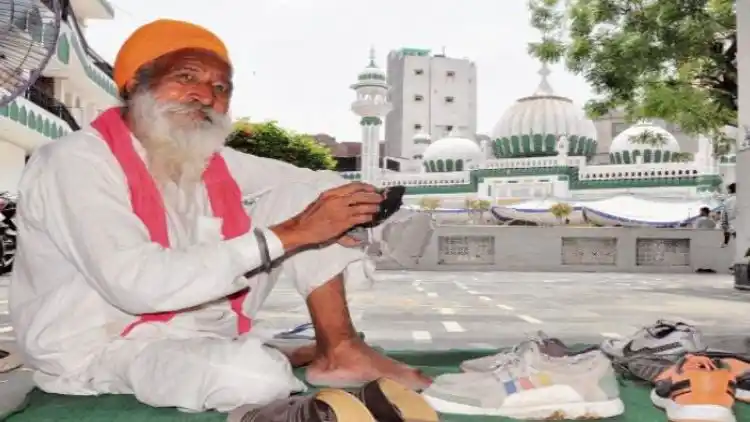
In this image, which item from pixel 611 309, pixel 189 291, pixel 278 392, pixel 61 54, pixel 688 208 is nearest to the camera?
pixel 189 291

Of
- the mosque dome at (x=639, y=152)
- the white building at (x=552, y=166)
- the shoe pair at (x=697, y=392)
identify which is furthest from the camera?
the mosque dome at (x=639, y=152)

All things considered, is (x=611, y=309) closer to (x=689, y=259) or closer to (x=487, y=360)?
(x=487, y=360)

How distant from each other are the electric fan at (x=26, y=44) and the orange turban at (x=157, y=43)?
66 cm

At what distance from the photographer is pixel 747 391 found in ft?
5.74

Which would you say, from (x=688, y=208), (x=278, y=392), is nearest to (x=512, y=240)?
(x=688, y=208)

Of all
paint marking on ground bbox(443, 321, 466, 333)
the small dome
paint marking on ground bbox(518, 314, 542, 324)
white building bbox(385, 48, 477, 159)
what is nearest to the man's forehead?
paint marking on ground bbox(443, 321, 466, 333)

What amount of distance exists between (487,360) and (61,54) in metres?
12.3

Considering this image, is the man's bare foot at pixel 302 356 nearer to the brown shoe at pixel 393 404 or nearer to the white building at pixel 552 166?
the brown shoe at pixel 393 404

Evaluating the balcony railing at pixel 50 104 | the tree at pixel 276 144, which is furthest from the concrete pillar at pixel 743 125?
the tree at pixel 276 144

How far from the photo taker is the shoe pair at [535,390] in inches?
63.1

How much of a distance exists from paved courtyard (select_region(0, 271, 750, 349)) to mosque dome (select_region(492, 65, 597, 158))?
50.6 feet

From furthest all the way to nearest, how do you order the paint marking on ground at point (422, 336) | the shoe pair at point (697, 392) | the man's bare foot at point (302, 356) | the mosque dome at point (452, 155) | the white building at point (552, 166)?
the mosque dome at point (452, 155) → the white building at point (552, 166) → the paint marking on ground at point (422, 336) → the man's bare foot at point (302, 356) → the shoe pair at point (697, 392)

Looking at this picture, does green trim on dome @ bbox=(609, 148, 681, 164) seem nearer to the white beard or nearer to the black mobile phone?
the black mobile phone

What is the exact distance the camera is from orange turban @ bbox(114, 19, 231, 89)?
161 centimetres
